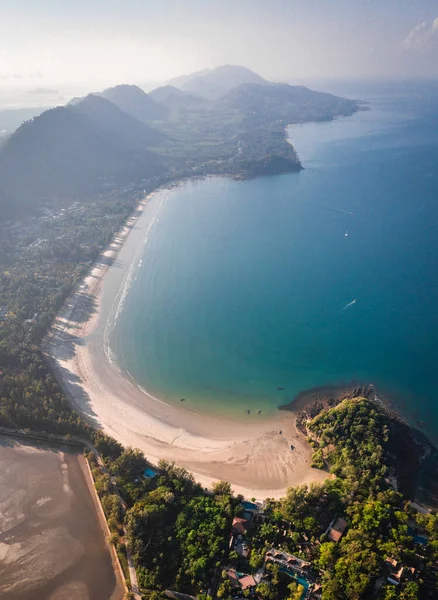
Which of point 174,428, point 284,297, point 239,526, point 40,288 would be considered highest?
point 40,288

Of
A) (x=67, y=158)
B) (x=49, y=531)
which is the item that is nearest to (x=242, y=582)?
(x=49, y=531)

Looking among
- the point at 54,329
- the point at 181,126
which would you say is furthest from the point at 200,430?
the point at 181,126

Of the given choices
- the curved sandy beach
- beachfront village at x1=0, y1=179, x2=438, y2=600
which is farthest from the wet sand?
the curved sandy beach

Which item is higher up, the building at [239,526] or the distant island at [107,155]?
the distant island at [107,155]

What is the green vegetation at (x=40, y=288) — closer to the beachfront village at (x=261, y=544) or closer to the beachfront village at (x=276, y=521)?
the beachfront village at (x=276, y=521)

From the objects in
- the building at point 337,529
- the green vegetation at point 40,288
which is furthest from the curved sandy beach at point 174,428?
the building at point 337,529

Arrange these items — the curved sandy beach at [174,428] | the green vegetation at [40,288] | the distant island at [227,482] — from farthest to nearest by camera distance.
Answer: the green vegetation at [40,288] < the curved sandy beach at [174,428] < the distant island at [227,482]

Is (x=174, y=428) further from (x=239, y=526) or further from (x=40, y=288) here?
(x=40, y=288)
